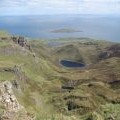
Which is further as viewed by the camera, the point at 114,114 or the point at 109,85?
the point at 109,85

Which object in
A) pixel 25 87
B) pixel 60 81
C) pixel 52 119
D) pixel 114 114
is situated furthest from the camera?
pixel 60 81

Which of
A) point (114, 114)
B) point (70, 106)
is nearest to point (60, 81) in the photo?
point (70, 106)

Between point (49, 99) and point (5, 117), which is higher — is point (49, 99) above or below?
below

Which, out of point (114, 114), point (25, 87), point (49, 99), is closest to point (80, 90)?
point (49, 99)

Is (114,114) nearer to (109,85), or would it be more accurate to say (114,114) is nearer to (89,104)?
(89,104)

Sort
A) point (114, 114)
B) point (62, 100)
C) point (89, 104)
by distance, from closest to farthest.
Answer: point (114, 114) < point (89, 104) < point (62, 100)

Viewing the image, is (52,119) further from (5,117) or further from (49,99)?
(49,99)
